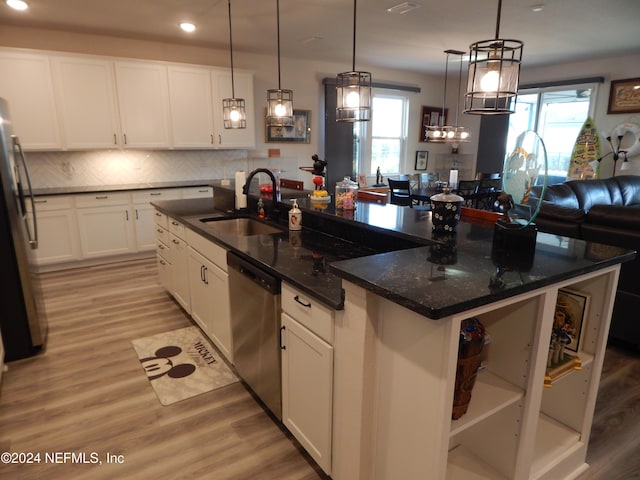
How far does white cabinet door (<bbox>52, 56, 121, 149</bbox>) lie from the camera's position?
4.59m

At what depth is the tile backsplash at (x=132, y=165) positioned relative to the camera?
4957mm

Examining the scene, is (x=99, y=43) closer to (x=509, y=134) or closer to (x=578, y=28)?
(x=578, y=28)

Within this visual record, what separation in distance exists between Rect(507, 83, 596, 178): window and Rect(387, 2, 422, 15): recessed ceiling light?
3477mm

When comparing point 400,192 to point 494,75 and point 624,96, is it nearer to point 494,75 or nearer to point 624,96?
point 624,96

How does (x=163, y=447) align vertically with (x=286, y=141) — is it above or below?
below

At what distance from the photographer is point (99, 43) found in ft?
16.1

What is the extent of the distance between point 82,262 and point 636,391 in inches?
218

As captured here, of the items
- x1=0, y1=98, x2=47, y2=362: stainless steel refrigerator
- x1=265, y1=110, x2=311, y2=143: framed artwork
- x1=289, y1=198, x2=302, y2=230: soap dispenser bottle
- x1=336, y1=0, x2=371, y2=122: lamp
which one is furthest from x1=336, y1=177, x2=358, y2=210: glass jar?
x1=265, y1=110, x2=311, y2=143: framed artwork

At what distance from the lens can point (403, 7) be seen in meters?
3.71

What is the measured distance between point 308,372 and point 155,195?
4.15 meters

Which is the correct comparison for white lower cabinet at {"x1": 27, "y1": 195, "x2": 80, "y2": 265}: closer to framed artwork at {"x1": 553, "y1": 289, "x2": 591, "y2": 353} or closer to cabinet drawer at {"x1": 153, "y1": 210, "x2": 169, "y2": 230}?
cabinet drawer at {"x1": 153, "y1": 210, "x2": 169, "y2": 230}

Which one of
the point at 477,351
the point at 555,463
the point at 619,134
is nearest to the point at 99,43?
the point at 477,351

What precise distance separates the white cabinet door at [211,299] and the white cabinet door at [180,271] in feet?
0.32

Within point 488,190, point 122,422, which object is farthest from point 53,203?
point 488,190
